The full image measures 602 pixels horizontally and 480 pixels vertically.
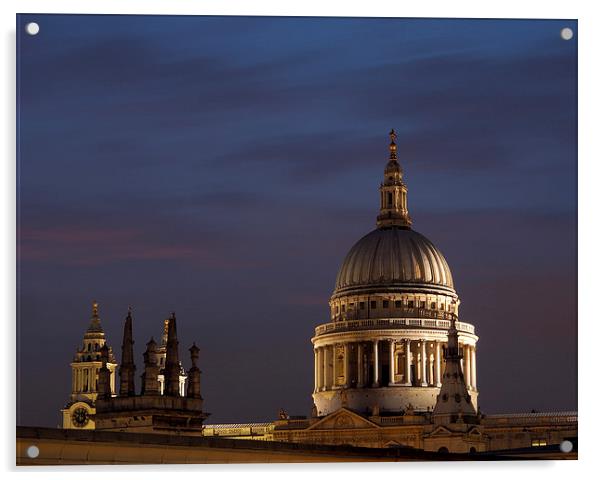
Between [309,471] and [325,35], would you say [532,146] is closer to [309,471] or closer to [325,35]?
[325,35]

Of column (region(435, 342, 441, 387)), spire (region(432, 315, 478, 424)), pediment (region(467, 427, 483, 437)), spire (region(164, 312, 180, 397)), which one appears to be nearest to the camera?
spire (region(164, 312, 180, 397))

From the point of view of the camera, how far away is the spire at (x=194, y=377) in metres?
28.7

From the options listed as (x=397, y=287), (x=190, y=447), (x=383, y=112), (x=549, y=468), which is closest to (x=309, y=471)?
(x=190, y=447)

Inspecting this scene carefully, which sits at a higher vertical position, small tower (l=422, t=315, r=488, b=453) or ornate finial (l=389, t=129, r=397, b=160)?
ornate finial (l=389, t=129, r=397, b=160)

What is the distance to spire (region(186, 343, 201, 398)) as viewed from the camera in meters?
28.7

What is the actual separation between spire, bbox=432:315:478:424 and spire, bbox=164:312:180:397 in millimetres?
8821

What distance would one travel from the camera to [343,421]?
134ft

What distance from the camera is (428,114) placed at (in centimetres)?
2762

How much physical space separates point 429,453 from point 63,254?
240 inches

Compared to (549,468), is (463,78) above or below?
above

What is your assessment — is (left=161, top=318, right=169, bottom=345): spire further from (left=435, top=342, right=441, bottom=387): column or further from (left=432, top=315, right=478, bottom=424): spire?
(left=435, top=342, right=441, bottom=387): column

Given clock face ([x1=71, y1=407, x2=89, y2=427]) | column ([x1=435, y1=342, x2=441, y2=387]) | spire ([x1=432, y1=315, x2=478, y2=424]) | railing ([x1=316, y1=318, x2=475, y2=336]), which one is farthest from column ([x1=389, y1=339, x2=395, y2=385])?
clock face ([x1=71, y1=407, x2=89, y2=427])

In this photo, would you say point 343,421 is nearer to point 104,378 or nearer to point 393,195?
point 104,378
